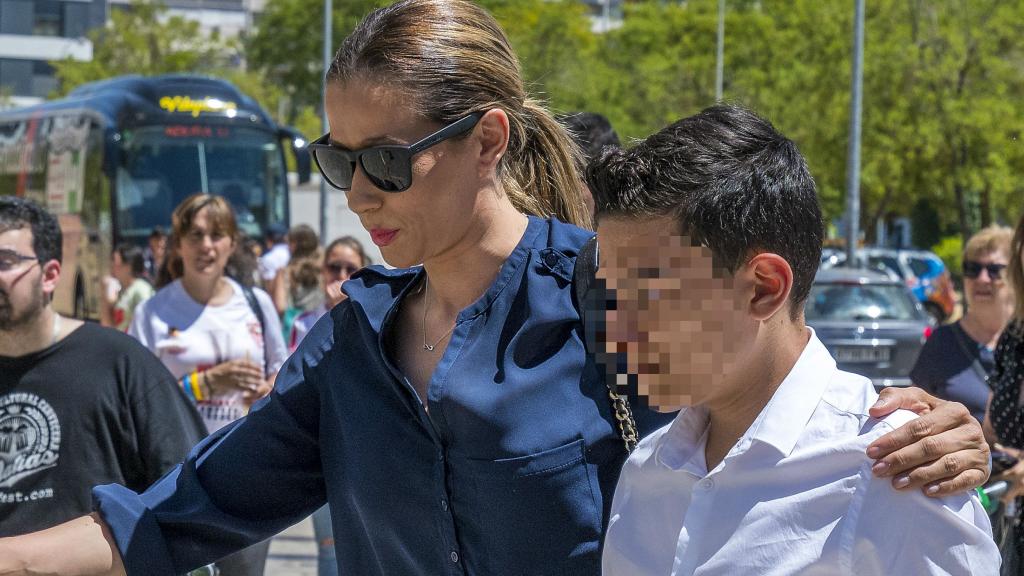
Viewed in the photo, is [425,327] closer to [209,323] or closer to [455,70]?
[455,70]

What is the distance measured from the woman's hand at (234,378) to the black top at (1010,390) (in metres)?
2.91

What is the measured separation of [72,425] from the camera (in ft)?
12.8

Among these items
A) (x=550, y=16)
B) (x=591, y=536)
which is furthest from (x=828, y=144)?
(x=591, y=536)

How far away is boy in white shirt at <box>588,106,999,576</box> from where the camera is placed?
5.21ft

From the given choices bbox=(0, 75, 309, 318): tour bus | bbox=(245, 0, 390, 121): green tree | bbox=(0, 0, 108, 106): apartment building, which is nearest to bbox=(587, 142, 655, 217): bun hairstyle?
bbox=(0, 75, 309, 318): tour bus

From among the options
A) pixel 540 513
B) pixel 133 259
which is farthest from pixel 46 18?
pixel 540 513

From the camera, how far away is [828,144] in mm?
35062

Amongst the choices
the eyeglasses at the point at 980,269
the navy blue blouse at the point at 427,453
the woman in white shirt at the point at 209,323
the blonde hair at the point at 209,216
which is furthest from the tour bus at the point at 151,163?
the navy blue blouse at the point at 427,453

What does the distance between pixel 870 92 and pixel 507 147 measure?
1227 inches

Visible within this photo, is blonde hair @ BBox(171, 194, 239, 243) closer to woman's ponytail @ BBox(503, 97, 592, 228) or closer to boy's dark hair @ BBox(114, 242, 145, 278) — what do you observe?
woman's ponytail @ BBox(503, 97, 592, 228)

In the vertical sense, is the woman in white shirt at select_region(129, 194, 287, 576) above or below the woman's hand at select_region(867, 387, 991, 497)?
below

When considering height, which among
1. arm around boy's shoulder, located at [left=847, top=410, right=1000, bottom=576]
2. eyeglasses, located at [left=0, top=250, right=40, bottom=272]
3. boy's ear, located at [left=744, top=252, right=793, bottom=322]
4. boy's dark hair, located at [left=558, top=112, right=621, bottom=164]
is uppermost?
boy's dark hair, located at [left=558, top=112, right=621, bottom=164]

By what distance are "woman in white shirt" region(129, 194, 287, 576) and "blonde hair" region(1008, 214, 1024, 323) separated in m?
3.08

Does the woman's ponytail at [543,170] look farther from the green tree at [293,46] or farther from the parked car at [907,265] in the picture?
the green tree at [293,46]
